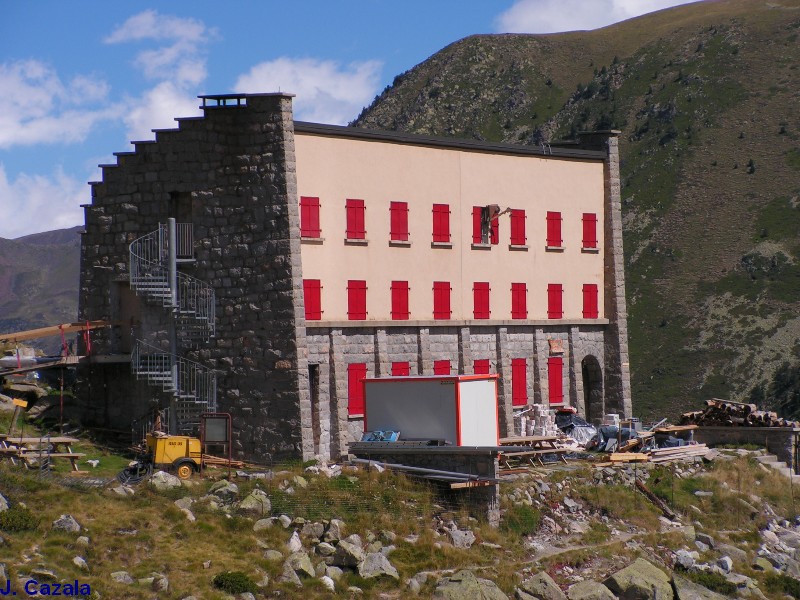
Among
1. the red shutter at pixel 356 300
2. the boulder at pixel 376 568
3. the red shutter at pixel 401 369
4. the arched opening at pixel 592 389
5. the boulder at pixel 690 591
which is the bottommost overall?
the boulder at pixel 690 591

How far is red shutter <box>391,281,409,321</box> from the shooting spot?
41.4 metres

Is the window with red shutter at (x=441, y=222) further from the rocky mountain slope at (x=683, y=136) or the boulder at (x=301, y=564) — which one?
the rocky mountain slope at (x=683, y=136)

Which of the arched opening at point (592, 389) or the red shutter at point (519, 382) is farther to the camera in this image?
the arched opening at point (592, 389)

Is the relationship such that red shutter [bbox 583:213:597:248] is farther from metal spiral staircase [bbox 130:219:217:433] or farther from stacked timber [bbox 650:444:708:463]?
metal spiral staircase [bbox 130:219:217:433]

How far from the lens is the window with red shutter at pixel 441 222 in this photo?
140 ft

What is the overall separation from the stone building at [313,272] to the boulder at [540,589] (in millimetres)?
8689

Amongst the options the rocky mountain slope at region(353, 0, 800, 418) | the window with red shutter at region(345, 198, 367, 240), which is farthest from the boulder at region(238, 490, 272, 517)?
the rocky mountain slope at region(353, 0, 800, 418)

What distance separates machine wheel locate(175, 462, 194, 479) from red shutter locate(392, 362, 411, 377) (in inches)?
381

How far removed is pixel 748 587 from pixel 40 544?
63.3ft

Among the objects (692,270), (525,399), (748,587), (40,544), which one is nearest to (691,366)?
(692,270)

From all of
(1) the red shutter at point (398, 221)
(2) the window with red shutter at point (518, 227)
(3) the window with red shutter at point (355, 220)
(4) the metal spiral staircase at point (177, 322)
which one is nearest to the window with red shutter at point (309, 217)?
(3) the window with red shutter at point (355, 220)

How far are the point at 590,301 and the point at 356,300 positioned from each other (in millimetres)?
11767

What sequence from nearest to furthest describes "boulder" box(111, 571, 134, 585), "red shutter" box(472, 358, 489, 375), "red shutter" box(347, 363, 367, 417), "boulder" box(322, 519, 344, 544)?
"boulder" box(111, 571, 134, 585), "boulder" box(322, 519, 344, 544), "red shutter" box(347, 363, 367, 417), "red shutter" box(472, 358, 489, 375)

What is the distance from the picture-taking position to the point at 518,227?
45.2 meters
